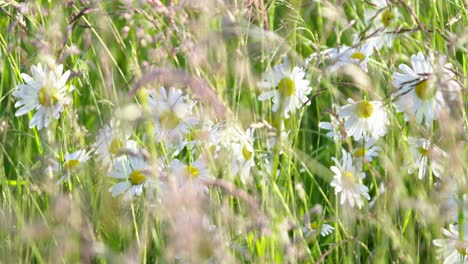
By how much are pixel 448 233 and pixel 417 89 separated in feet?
0.85

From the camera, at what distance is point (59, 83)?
1565 mm

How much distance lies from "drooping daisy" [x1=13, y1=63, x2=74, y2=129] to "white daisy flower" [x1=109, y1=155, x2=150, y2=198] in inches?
5.7

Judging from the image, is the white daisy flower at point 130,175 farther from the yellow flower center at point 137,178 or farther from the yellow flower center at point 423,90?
the yellow flower center at point 423,90

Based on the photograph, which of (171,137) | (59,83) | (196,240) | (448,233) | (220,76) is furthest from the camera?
(59,83)

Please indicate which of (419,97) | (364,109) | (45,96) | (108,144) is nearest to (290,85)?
(364,109)

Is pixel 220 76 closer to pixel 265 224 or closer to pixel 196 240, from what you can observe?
pixel 265 224

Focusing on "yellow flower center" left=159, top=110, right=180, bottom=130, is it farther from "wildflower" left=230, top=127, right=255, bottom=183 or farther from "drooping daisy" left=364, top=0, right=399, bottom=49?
"drooping daisy" left=364, top=0, right=399, bottom=49

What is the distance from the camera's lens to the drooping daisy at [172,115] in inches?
55.4

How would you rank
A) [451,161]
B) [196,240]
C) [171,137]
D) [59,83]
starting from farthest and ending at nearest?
1. [59,83]
2. [171,137]
3. [451,161]
4. [196,240]

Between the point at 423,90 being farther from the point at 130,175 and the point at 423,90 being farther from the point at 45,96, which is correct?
the point at 45,96

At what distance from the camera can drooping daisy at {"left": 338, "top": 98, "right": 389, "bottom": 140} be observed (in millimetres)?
1487

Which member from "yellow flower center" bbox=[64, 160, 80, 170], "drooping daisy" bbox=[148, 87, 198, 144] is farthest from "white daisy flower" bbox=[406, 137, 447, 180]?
"yellow flower center" bbox=[64, 160, 80, 170]

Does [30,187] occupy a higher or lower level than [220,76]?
lower

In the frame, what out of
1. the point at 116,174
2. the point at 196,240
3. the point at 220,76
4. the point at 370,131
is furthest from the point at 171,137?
the point at 196,240
